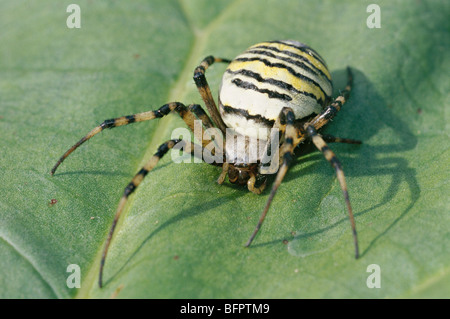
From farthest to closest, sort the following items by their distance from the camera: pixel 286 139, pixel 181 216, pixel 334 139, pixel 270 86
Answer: pixel 334 139, pixel 270 86, pixel 286 139, pixel 181 216

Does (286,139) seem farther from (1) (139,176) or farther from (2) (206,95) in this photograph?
(1) (139,176)

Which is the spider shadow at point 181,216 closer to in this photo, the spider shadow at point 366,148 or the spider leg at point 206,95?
the spider shadow at point 366,148

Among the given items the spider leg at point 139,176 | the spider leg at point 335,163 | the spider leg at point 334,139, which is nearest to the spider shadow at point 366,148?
the spider leg at point 334,139

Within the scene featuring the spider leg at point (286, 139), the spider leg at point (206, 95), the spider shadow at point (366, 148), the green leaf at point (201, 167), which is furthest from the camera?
the spider leg at point (206, 95)

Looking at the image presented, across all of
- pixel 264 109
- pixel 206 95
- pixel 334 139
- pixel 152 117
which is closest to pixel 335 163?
pixel 334 139
